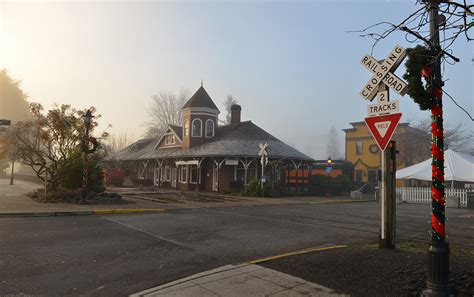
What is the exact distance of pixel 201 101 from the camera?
3581cm

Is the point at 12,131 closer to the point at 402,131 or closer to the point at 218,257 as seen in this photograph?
the point at 218,257

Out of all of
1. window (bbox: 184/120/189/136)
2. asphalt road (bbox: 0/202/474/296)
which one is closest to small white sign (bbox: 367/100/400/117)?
asphalt road (bbox: 0/202/474/296)

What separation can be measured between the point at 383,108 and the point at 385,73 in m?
0.69

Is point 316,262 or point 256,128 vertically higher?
point 256,128

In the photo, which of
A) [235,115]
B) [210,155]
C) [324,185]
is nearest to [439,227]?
[210,155]

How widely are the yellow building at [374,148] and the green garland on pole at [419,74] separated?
134 feet

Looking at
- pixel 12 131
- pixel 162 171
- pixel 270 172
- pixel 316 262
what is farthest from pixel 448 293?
pixel 162 171

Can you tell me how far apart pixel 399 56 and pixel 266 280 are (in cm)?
478

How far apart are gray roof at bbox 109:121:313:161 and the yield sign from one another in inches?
888

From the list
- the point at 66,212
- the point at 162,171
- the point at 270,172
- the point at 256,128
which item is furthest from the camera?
the point at 162,171

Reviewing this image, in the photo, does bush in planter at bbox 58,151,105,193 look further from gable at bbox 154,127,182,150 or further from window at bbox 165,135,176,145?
window at bbox 165,135,176,145

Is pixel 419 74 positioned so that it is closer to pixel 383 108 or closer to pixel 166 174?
pixel 383 108

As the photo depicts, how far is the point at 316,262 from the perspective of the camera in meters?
6.01

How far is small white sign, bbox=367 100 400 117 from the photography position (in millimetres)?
6656
